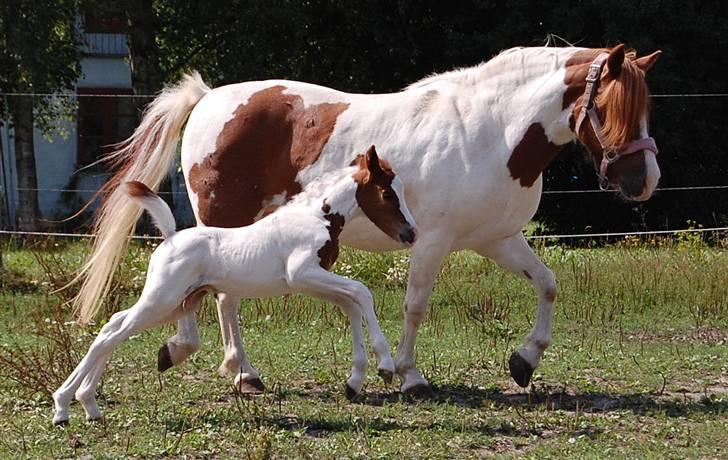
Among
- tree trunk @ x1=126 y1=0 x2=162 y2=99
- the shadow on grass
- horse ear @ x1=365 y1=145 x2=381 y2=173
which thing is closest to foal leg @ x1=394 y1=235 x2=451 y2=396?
the shadow on grass

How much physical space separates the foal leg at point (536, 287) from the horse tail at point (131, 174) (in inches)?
83.2

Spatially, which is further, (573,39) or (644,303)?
(573,39)

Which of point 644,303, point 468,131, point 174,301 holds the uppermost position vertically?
point 468,131

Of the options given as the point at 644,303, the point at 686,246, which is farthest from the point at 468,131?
the point at 686,246

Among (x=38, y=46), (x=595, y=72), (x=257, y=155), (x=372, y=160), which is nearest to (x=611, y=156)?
(x=595, y=72)

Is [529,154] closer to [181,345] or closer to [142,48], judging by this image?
[181,345]

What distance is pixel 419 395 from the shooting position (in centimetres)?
718

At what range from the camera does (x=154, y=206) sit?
6352 millimetres

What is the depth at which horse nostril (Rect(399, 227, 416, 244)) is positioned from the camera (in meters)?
6.34

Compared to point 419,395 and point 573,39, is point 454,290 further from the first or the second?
point 573,39

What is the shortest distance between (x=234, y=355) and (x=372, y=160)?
187cm

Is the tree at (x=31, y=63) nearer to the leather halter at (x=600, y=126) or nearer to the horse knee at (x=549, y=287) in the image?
the horse knee at (x=549, y=287)

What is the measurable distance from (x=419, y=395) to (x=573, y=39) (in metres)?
13.5

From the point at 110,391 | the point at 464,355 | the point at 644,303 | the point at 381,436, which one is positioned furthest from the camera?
the point at 644,303
